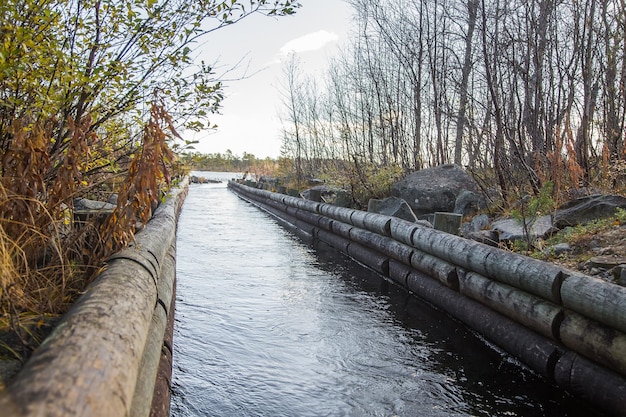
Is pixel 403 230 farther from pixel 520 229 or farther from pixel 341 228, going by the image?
pixel 341 228

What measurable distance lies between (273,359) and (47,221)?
80.1 inches

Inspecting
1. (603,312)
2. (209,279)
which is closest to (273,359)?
(603,312)

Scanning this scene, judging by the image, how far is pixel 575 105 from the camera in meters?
7.91

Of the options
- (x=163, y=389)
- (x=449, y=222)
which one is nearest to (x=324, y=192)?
(x=449, y=222)

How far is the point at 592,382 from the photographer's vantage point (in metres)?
3.30

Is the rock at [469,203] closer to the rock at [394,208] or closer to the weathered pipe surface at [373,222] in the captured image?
the rock at [394,208]

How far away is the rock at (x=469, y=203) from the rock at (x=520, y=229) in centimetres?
190

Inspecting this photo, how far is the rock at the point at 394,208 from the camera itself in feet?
28.8

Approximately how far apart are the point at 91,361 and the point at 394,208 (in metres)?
7.80

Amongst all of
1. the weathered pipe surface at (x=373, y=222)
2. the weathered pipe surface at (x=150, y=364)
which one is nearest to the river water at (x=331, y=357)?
the weathered pipe surface at (x=150, y=364)

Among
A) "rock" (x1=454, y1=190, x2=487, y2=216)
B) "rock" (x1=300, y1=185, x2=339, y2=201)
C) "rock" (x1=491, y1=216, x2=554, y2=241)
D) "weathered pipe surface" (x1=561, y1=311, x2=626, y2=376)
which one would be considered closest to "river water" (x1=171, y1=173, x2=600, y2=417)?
"weathered pipe surface" (x1=561, y1=311, x2=626, y2=376)

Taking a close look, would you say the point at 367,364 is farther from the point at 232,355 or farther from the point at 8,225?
the point at 8,225

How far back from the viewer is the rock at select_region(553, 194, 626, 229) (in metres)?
5.69

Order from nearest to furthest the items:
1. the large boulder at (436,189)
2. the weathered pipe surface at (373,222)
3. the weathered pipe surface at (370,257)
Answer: the weathered pipe surface at (370,257) < the weathered pipe surface at (373,222) < the large boulder at (436,189)
